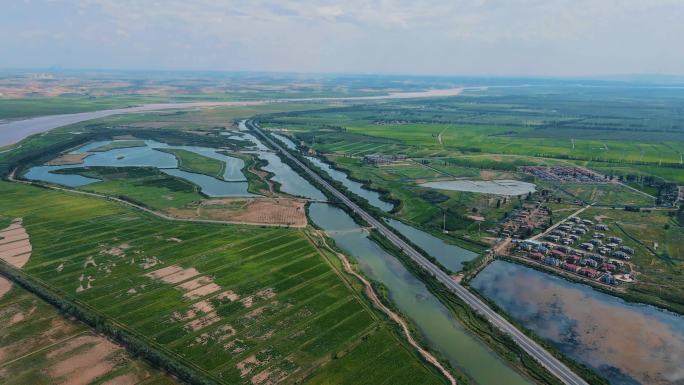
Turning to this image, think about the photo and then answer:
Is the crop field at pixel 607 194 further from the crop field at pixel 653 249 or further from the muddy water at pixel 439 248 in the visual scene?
the muddy water at pixel 439 248

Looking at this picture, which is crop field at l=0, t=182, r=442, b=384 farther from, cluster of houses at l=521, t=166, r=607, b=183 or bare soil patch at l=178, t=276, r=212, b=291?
cluster of houses at l=521, t=166, r=607, b=183

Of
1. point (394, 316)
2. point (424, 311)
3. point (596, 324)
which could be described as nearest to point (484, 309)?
point (424, 311)

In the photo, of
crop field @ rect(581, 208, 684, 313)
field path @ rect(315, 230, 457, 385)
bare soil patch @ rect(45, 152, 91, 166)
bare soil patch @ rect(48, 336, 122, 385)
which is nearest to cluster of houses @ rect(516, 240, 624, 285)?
crop field @ rect(581, 208, 684, 313)

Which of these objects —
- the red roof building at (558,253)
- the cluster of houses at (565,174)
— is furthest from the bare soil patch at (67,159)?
the cluster of houses at (565,174)

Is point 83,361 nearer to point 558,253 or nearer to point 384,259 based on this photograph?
point 384,259

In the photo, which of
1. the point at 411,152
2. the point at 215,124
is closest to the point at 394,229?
the point at 411,152

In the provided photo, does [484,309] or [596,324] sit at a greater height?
[484,309]

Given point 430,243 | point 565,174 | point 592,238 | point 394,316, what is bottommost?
point 430,243
